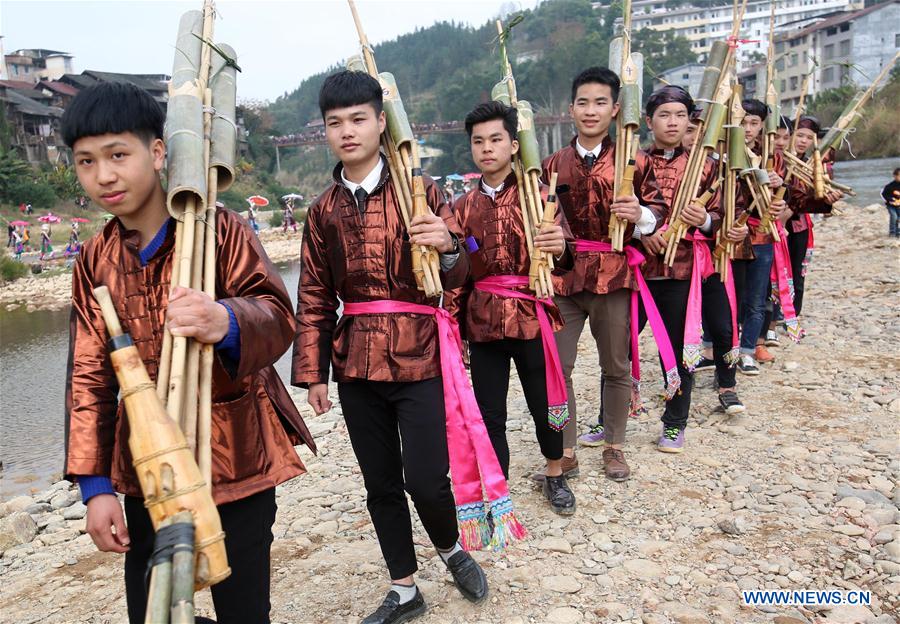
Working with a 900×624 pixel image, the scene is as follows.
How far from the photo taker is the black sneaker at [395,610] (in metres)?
2.77

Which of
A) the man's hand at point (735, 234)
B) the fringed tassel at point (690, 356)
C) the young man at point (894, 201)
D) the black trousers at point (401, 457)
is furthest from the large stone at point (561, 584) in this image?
the young man at point (894, 201)

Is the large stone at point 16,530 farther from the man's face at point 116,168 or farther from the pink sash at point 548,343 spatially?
the man's face at point 116,168

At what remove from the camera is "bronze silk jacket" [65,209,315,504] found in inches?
75.5

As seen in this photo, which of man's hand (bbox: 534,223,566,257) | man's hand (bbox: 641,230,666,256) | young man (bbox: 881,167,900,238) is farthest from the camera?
young man (bbox: 881,167,900,238)

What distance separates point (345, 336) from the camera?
2807 mm

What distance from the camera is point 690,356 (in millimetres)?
4383

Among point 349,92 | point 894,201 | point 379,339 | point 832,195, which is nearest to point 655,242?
point 379,339

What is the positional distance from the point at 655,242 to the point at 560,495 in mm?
1588

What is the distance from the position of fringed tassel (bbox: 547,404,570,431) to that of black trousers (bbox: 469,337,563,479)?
23 mm

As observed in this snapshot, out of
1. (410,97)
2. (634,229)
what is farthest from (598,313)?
(410,97)

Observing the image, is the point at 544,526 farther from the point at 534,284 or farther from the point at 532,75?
the point at 532,75

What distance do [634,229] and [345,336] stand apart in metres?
1.98

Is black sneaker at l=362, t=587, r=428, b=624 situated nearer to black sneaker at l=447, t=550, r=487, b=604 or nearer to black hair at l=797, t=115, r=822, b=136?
black sneaker at l=447, t=550, r=487, b=604

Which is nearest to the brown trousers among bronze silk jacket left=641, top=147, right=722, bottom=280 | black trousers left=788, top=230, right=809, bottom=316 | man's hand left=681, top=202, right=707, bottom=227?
bronze silk jacket left=641, top=147, right=722, bottom=280
